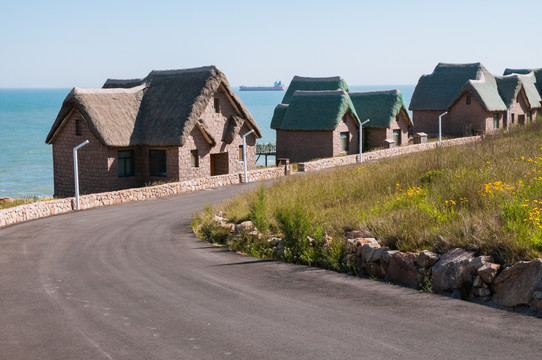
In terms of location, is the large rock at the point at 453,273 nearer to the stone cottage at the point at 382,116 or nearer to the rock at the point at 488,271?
the rock at the point at 488,271

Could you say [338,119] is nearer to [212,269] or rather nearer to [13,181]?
[212,269]

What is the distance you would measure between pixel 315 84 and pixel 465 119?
1344 cm

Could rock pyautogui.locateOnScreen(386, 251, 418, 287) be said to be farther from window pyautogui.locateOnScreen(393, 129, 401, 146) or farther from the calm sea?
the calm sea

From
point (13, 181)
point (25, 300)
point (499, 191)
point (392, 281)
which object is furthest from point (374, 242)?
point (13, 181)

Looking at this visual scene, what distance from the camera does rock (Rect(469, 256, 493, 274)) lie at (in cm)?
1023

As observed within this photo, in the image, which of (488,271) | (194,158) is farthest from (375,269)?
(194,158)

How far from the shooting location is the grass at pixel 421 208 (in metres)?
11.1

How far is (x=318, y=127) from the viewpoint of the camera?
143ft

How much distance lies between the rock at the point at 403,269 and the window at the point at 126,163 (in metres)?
25.4

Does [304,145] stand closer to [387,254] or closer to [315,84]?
[315,84]

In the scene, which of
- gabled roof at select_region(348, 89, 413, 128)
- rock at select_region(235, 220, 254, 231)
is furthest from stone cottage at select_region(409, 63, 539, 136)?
rock at select_region(235, 220, 254, 231)

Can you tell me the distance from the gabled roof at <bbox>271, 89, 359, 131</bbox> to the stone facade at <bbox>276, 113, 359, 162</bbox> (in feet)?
1.86

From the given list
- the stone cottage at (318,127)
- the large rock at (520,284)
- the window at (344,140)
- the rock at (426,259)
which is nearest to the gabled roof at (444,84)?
the stone cottage at (318,127)

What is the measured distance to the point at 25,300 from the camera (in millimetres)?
11164
